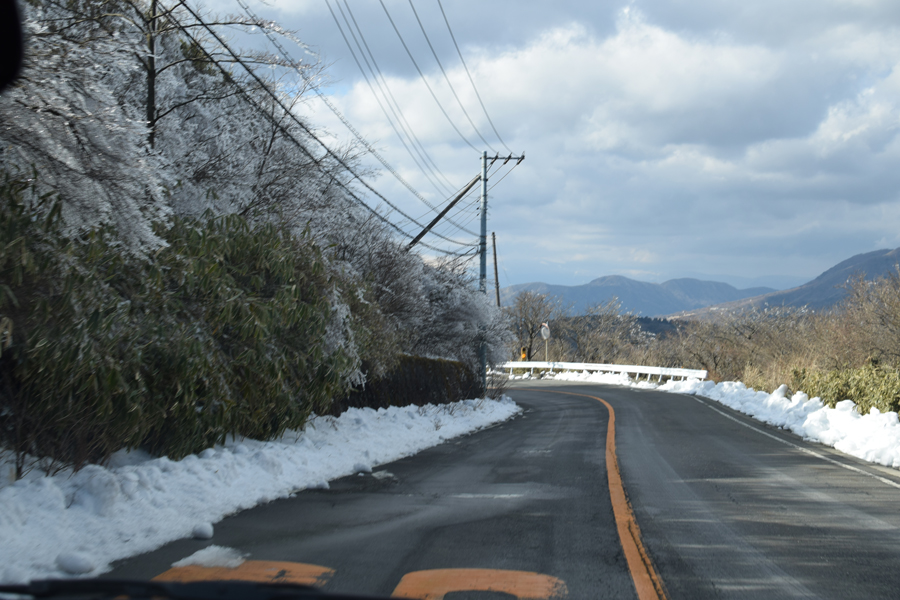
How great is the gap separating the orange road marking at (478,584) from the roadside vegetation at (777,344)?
36.9 feet

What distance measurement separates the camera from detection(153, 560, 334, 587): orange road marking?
4.43m

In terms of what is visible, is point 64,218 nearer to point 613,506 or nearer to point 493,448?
point 613,506

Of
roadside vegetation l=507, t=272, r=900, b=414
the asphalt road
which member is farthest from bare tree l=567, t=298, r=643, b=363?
the asphalt road

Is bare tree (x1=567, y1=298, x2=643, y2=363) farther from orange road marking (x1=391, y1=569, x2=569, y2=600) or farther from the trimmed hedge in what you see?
orange road marking (x1=391, y1=569, x2=569, y2=600)

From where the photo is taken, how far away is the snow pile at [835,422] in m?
10.4

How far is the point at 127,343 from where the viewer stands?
21.3ft

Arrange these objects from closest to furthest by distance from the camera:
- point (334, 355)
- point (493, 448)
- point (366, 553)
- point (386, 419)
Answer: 1. point (366, 553)
2. point (334, 355)
3. point (493, 448)
4. point (386, 419)

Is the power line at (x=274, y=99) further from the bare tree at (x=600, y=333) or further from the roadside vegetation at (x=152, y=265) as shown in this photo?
the bare tree at (x=600, y=333)

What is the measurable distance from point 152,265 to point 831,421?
1278cm

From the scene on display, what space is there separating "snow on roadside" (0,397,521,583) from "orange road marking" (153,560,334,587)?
23.0 inches

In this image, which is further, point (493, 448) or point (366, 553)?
point (493, 448)

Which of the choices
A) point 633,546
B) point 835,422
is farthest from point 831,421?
point 633,546

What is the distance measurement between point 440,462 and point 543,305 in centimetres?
4904

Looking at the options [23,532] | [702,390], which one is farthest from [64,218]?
[702,390]
